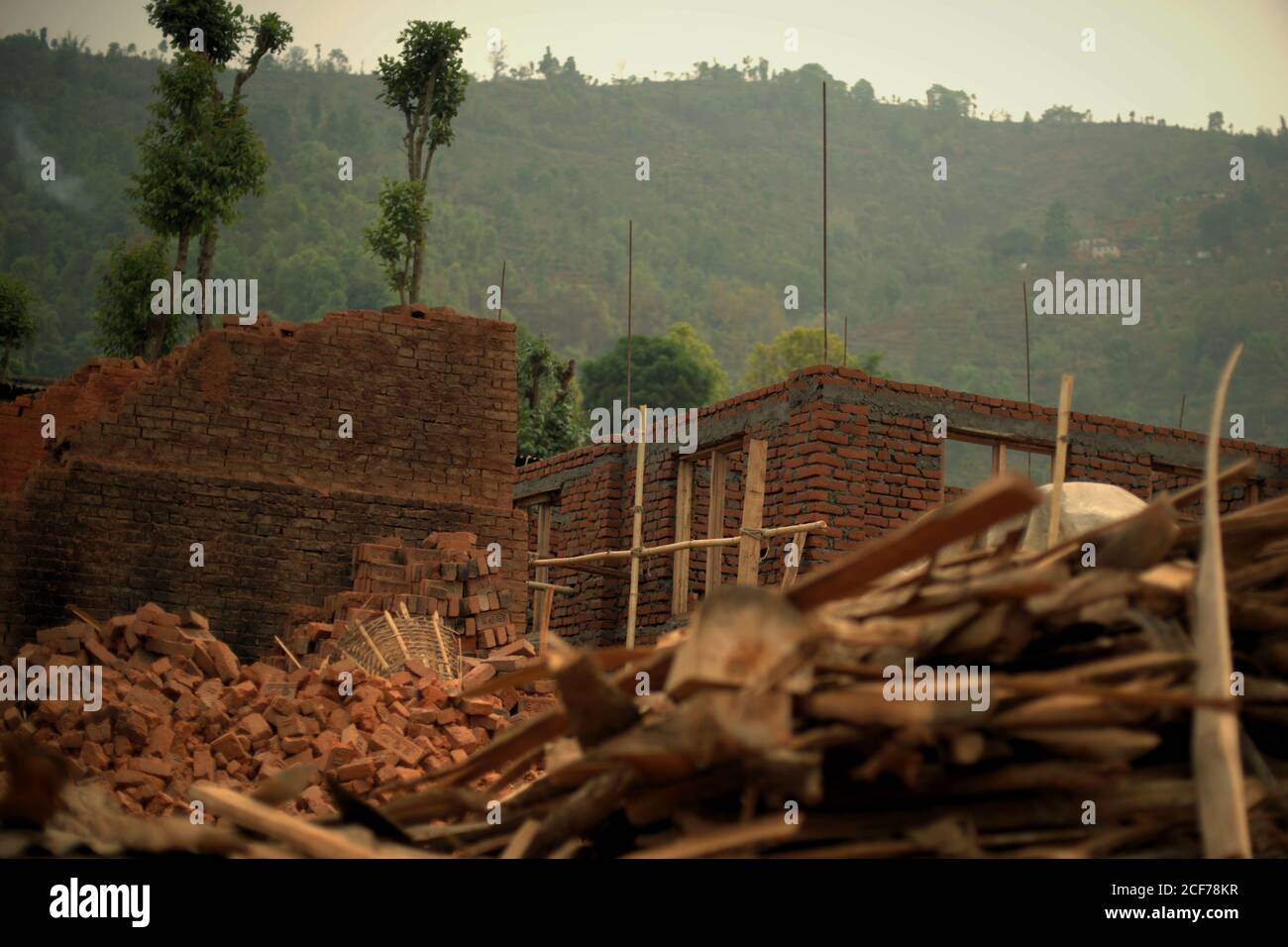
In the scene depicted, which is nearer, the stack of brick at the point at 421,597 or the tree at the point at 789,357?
the stack of brick at the point at 421,597

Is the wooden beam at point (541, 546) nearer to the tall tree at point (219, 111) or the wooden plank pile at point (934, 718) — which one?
the tall tree at point (219, 111)

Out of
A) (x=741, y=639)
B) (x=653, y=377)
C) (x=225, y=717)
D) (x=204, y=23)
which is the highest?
(x=204, y=23)

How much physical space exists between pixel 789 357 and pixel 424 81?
2917cm

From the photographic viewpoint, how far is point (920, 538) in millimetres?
1681

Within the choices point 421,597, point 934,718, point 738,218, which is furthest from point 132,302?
point 738,218

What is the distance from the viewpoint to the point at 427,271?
65000mm

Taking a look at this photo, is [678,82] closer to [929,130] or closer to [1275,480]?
[929,130]

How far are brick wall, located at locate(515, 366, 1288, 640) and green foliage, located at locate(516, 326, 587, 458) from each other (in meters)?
11.9

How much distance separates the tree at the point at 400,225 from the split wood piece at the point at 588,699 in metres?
22.9

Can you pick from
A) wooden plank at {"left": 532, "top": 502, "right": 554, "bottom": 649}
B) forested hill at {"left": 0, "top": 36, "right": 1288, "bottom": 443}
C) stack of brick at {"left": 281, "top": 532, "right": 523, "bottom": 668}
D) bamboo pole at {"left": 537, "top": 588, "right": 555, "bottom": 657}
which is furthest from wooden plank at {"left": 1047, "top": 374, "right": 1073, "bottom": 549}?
forested hill at {"left": 0, "top": 36, "right": 1288, "bottom": 443}

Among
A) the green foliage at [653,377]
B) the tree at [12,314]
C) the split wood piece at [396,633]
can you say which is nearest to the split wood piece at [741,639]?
the split wood piece at [396,633]

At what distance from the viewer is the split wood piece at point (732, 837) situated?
1.65 metres

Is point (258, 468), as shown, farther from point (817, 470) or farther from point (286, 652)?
point (817, 470)
